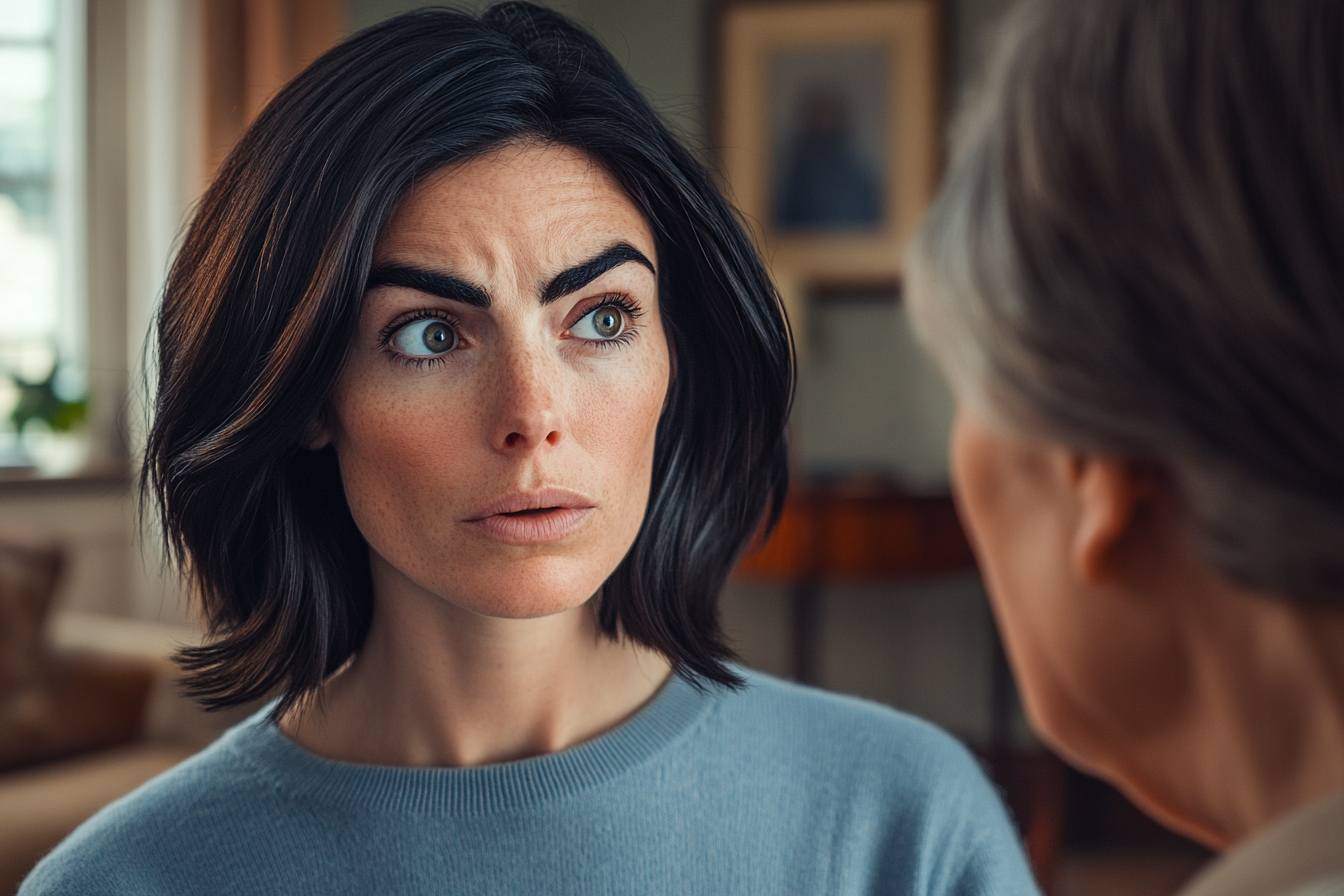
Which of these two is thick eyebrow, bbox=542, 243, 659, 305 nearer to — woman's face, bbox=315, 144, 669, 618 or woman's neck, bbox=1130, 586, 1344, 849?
woman's face, bbox=315, 144, 669, 618

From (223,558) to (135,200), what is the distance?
3.12 meters

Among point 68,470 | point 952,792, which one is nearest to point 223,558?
point 952,792

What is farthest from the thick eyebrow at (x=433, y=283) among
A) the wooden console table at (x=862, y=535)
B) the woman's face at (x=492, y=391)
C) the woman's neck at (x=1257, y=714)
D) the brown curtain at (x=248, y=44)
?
the brown curtain at (x=248, y=44)

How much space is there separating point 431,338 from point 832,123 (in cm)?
338

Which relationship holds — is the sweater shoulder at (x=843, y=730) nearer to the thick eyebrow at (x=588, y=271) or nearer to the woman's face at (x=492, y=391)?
the woman's face at (x=492, y=391)

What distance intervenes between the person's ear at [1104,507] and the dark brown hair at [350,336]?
399 mm

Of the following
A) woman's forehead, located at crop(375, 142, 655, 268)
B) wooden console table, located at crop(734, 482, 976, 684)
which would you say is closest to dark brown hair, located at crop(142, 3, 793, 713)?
woman's forehead, located at crop(375, 142, 655, 268)

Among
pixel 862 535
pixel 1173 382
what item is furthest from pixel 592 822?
pixel 862 535

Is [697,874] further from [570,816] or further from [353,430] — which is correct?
[353,430]

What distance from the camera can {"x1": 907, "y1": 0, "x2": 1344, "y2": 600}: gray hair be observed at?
1.47ft

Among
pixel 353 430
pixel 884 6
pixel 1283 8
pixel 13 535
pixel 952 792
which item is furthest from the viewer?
pixel 884 6

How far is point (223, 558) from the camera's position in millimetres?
877

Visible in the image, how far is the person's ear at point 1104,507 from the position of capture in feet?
1.72

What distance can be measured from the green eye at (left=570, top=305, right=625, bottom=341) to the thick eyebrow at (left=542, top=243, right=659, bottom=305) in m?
0.03
